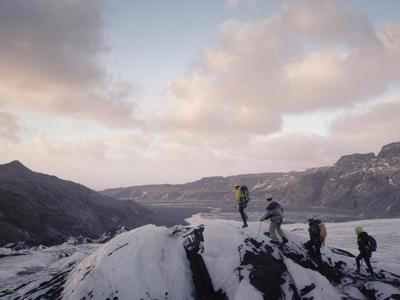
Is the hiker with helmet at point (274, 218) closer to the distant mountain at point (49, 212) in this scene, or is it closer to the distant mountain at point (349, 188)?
the distant mountain at point (49, 212)

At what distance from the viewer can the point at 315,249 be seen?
18.5m

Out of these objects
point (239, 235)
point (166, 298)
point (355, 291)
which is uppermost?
point (239, 235)

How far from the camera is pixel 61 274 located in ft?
56.4

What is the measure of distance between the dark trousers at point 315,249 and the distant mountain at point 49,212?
96.0ft

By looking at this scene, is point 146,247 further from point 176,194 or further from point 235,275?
point 176,194

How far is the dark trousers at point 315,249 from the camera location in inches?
716

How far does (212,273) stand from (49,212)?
39376 mm

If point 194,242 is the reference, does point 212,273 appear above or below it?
below

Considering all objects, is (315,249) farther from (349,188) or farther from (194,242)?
(349,188)

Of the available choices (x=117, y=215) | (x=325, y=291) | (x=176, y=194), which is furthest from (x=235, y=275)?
(x=176, y=194)

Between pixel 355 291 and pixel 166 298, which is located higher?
pixel 166 298

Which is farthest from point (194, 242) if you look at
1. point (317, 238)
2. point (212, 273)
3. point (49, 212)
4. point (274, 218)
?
point (49, 212)

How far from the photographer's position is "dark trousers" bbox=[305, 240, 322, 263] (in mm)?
18188

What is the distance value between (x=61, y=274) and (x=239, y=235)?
360 inches
